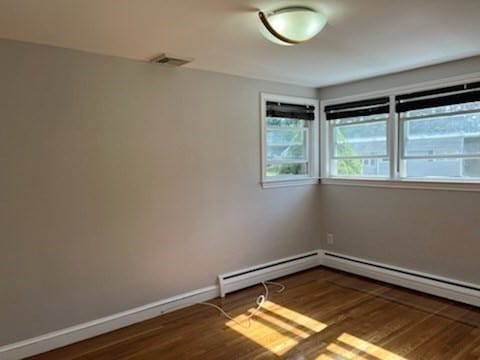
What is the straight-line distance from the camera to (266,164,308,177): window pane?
4185 millimetres

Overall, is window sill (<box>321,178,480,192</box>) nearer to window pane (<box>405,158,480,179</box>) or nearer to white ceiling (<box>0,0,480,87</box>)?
window pane (<box>405,158,480,179</box>)

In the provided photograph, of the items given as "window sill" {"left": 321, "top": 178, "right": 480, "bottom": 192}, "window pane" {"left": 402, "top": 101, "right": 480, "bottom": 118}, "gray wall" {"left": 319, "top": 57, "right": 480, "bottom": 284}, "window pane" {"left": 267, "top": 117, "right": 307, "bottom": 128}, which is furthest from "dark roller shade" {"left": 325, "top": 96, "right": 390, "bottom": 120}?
"window sill" {"left": 321, "top": 178, "right": 480, "bottom": 192}

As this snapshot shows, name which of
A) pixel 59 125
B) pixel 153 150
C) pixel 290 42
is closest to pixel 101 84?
pixel 59 125

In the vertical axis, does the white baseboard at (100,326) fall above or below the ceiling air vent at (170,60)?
below

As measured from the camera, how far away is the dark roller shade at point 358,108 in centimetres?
396

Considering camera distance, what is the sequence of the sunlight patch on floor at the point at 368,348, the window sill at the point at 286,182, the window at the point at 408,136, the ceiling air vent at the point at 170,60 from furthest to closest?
the window sill at the point at 286,182 < the window at the point at 408,136 < the ceiling air vent at the point at 170,60 < the sunlight patch on floor at the point at 368,348

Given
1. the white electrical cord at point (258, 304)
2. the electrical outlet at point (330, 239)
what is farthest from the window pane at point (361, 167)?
the white electrical cord at point (258, 304)

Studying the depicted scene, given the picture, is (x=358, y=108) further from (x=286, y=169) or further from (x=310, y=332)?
(x=310, y=332)

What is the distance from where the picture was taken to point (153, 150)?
319cm

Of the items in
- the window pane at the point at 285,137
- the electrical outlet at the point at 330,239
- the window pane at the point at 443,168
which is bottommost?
the electrical outlet at the point at 330,239

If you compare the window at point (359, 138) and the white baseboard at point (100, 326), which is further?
the window at point (359, 138)

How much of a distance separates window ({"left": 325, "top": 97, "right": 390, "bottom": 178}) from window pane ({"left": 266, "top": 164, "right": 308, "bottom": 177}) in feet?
1.18

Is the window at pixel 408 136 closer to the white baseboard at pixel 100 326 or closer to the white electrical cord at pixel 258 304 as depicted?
the white electrical cord at pixel 258 304

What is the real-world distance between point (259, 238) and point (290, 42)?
2.28 meters
